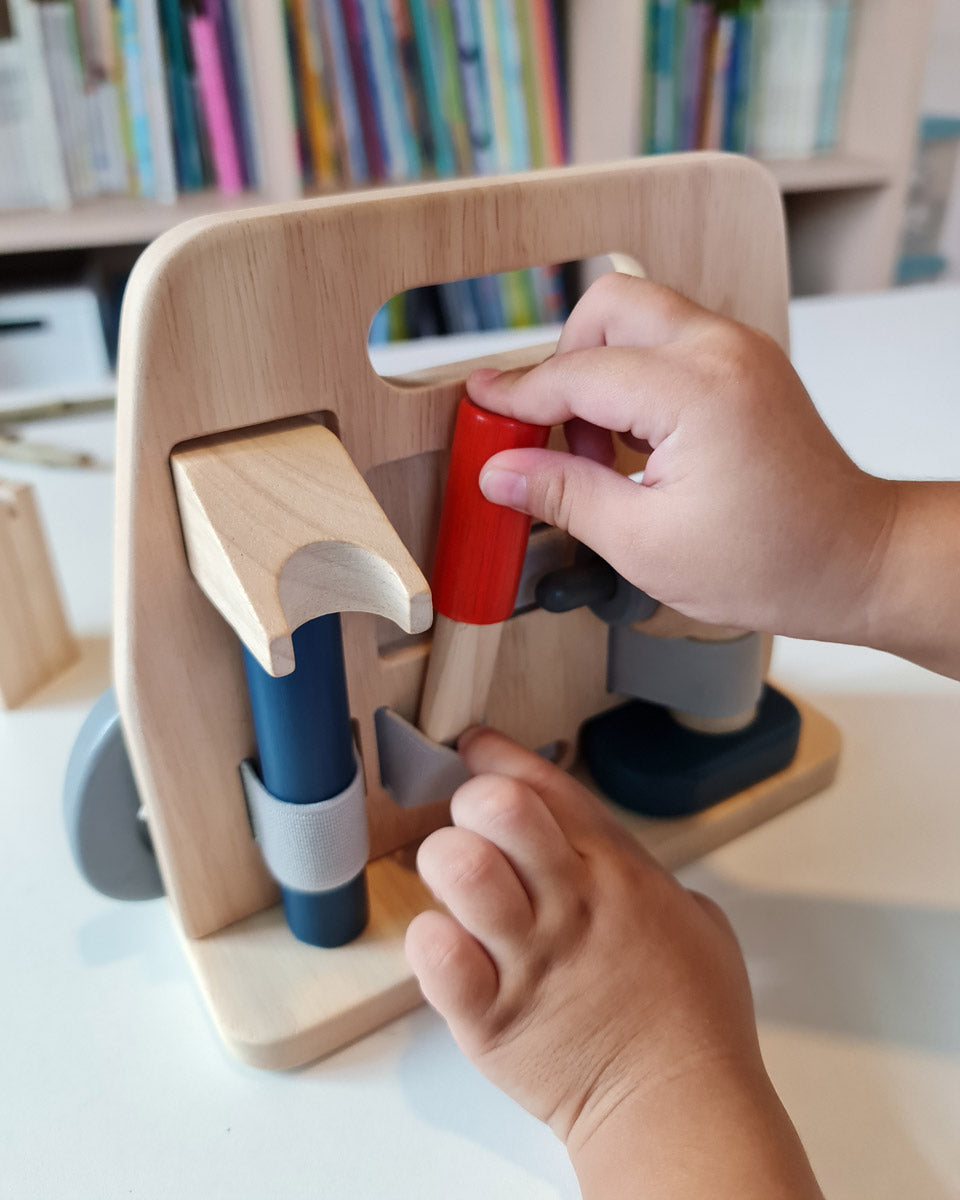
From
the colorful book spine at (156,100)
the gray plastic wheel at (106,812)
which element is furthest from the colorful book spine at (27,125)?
the gray plastic wheel at (106,812)

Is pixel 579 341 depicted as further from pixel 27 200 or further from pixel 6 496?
pixel 27 200

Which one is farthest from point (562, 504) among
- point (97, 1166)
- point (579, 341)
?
point (97, 1166)

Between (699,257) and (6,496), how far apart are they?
1.35ft

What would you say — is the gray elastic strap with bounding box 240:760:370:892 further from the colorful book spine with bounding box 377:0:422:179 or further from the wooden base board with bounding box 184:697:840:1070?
the colorful book spine with bounding box 377:0:422:179

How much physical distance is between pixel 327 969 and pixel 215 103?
130cm

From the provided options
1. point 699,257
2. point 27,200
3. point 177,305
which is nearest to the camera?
point 177,305

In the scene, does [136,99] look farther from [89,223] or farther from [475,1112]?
[475,1112]

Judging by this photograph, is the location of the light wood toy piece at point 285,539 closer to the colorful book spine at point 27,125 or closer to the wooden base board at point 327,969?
the wooden base board at point 327,969

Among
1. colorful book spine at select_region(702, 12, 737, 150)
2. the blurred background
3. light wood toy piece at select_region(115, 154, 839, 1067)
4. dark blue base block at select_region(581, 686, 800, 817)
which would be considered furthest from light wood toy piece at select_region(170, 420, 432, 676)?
colorful book spine at select_region(702, 12, 737, 150)

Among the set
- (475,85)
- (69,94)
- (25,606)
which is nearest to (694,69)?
(475,85)

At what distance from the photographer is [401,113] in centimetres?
148

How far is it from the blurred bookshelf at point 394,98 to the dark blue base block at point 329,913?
1108 mm

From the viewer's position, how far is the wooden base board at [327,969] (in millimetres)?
379

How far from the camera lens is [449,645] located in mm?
396
